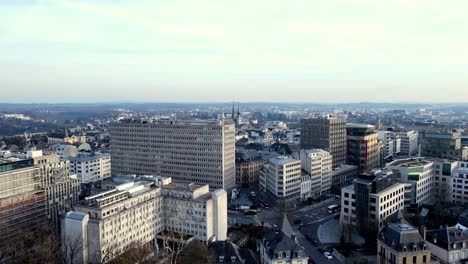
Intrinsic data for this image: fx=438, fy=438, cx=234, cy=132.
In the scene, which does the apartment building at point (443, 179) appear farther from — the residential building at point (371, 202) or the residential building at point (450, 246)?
the residential building at point (450, 246)

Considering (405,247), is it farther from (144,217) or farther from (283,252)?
(144,217)

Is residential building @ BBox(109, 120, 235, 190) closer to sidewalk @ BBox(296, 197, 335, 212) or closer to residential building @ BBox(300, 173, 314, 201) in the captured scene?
residential building @ BBox(300, 173, 314, 201)

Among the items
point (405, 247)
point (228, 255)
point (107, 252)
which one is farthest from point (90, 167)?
point (405, 247)

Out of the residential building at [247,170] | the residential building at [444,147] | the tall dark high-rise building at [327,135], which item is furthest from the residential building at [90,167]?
the residential building at [444,147]

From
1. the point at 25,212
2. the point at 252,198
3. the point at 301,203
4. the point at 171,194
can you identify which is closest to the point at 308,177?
the point at 301,203

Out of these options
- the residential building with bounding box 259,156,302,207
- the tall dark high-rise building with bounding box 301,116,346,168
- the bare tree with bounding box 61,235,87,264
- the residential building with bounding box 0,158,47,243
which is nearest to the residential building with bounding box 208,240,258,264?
the bare tree with bounding box 61,235,87,264
